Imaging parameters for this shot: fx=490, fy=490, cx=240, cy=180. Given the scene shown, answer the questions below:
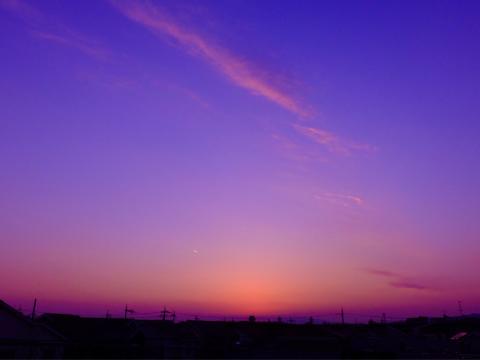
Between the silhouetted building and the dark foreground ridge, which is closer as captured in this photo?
the silhouetted building

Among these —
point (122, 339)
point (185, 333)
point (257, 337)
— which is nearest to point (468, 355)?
point (257, 337)

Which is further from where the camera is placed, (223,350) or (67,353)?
(223,350)

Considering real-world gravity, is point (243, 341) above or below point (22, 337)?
below

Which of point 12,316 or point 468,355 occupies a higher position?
point 12,316

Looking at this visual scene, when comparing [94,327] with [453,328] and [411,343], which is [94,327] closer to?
[411,343]

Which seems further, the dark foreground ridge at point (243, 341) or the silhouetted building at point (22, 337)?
the dark foreground ridge at point (243, 341)

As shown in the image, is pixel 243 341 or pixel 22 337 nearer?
pixel 22 337

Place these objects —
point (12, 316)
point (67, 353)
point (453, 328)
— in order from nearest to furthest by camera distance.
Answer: point (12, 316), point (67, 353), point (453, 328)

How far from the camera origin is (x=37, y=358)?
114 feet

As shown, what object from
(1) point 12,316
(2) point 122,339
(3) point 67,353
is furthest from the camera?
(2) point 122,339

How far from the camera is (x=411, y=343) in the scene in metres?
55.0

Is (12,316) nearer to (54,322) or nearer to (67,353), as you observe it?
(67,353)

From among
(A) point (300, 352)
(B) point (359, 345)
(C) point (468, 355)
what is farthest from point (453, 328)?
(A) point (300, 352)

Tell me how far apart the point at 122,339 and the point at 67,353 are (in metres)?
5.61
